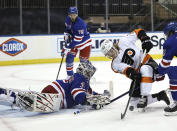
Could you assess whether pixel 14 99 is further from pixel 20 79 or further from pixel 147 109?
pixel 20 79

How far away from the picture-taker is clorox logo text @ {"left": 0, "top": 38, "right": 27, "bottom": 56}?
35.8ft

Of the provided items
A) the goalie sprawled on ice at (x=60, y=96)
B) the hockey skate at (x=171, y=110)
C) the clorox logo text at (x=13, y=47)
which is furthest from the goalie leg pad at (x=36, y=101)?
the clorox logo text at (x=13, y=47)

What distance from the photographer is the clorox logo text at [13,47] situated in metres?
10.9

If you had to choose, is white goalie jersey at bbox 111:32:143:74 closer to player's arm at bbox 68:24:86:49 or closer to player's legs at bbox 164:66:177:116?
player's legs at bbox 164:66:177:116

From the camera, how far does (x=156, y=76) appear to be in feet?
13.9

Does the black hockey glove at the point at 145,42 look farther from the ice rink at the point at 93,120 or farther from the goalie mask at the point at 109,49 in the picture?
the ice rink at the point at 93,120

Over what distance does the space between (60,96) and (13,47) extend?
7.08m

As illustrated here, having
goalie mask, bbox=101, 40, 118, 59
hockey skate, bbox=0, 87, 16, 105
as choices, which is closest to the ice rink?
hockey skate, bbox=0, 87, 16, 105

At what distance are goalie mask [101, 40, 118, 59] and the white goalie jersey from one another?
9 cm

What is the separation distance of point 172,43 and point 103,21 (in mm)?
9044

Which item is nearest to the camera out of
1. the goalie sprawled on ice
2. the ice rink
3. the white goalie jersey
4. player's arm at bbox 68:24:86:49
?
the ice rink

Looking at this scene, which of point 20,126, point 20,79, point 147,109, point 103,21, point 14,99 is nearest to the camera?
point 20,126

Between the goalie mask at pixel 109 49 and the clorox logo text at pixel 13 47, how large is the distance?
714 centimetres

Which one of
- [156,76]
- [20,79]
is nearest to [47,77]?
[20,79]
